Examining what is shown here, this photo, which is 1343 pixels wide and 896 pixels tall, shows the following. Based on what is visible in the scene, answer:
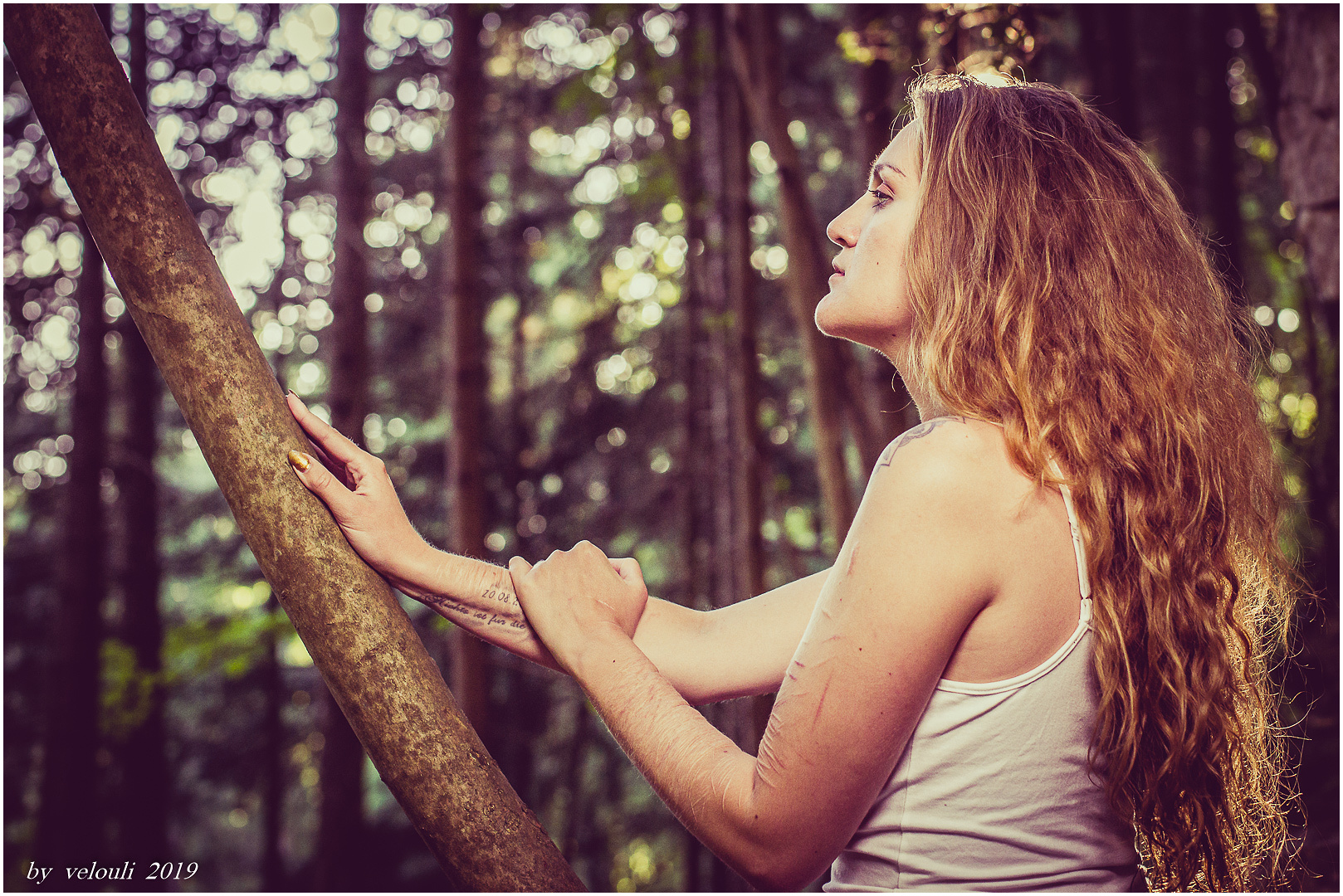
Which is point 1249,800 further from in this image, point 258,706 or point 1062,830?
point 258,706

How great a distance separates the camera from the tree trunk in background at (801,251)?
12.7 ft

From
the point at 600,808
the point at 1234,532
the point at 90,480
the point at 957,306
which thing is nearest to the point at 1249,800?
the point at 1234,532

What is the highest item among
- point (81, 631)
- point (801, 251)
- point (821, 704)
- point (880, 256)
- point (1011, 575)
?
point (801, 251)

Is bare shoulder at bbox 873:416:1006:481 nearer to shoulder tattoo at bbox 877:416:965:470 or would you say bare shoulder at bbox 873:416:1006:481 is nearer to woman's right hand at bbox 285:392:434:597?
shoulder tattoo at bbox 877:416:965:470

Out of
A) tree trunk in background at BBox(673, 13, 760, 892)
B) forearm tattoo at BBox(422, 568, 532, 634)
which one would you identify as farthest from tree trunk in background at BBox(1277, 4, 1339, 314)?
forearm tattoo at BBox(422, 568, 532, 634)

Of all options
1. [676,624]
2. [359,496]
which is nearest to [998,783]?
[676,624]

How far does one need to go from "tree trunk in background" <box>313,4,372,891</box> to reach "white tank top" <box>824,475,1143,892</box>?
5.87 metres

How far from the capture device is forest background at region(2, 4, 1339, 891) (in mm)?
4227

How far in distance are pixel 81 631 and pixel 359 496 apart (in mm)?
8847

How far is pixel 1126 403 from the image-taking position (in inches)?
59.1

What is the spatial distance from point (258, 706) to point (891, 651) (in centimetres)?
1393

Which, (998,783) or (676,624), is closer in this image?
(998,783)

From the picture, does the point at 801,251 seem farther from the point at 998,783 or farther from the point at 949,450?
the point at 998,783

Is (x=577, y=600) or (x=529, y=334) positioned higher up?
(x=529, y=334)
